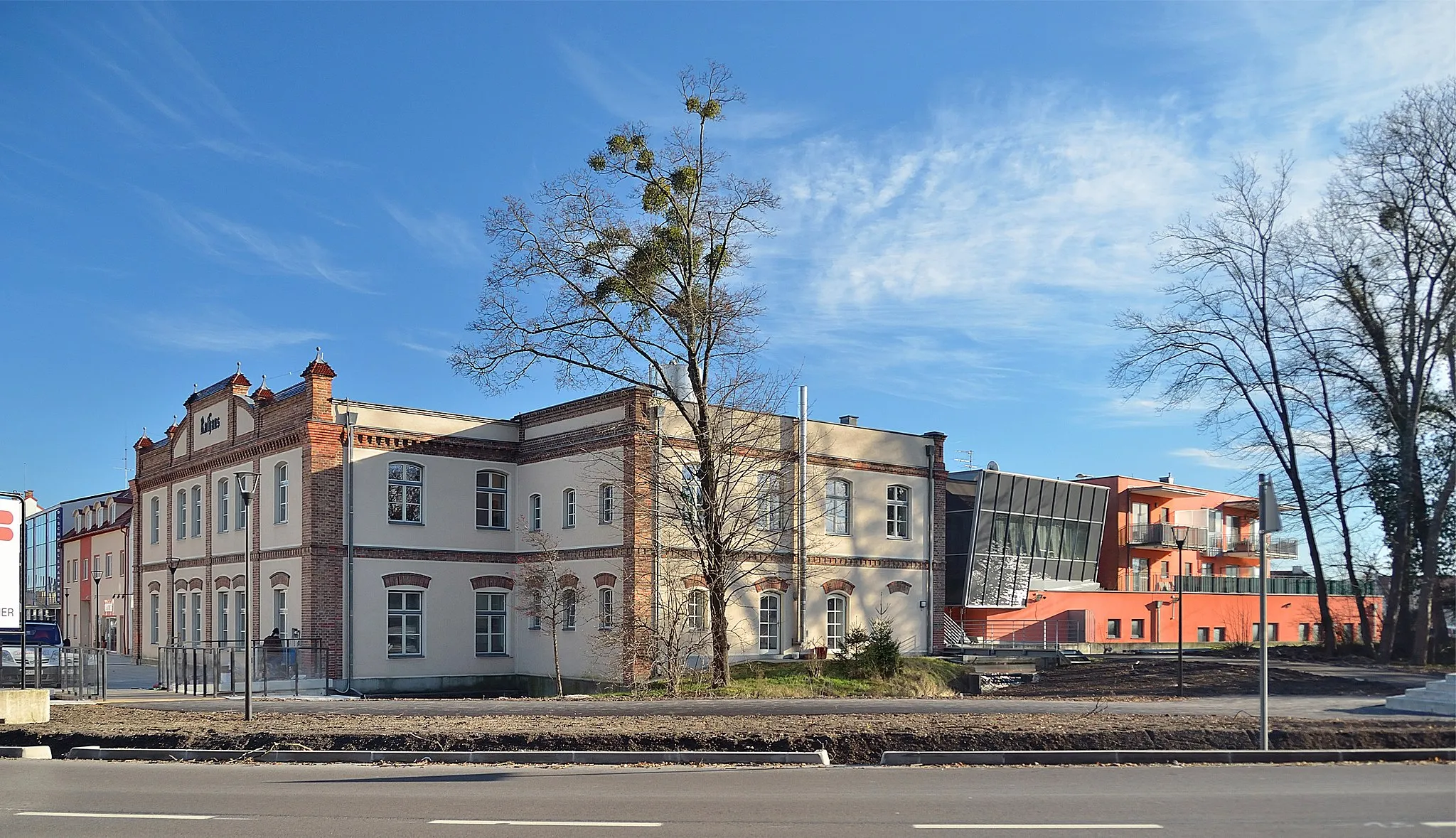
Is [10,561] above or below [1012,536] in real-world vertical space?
above

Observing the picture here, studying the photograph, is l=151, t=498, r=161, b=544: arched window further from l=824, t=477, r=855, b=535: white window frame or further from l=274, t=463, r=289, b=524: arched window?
l=824, t=477, r=855, b=535: white window frame

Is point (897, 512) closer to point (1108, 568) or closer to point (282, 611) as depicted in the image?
point (282, 611)

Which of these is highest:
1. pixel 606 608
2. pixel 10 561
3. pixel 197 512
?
pixel 197 512

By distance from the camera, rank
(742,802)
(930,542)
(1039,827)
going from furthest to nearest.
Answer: (930,542)
(742,802)
(1039,827)

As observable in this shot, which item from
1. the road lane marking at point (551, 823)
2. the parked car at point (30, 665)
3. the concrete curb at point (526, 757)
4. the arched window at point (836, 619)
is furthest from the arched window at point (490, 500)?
the road lane marking at point (551, 823)

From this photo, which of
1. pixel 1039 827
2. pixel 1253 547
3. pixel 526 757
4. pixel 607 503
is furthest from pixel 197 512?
pixel 1253 547

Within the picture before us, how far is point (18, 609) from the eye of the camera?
20.4 metres

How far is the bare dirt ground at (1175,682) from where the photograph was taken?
22.6 metres

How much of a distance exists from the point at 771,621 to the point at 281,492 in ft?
47.8

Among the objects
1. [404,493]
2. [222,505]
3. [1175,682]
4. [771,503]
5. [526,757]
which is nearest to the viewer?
[526,757]

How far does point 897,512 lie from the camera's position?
1495 inches

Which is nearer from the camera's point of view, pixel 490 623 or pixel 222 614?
pixel 490 623

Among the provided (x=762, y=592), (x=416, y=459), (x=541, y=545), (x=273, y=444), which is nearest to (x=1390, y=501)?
(x=762, y=592)

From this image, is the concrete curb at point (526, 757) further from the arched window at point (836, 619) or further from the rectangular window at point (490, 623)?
the arched window at point (836, 619)
